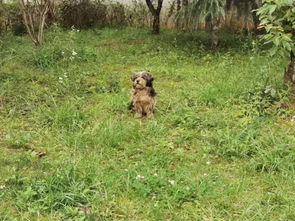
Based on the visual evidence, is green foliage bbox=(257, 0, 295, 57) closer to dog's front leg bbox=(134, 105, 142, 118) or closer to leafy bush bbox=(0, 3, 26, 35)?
dog's front leg bbox=(134, 105, 142, 118)

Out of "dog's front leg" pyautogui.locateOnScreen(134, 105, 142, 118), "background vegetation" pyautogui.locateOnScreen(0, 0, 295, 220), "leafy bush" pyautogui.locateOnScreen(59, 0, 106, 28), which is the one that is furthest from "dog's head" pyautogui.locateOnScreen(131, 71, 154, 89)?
"leafy bush" pyautogui.locateOnScreen(59, 0, 106, 28)

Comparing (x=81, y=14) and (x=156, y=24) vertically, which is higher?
(x=81, y=14)

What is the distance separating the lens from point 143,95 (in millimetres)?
4895

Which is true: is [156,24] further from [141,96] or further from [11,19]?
[141,96]

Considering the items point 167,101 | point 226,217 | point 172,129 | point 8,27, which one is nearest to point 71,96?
point 167,101

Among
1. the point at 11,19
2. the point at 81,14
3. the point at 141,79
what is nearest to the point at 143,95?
the point at 141,79

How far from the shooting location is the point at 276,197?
3359 mm

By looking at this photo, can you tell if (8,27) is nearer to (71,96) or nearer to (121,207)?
(71,96)

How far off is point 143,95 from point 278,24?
1.80 meters

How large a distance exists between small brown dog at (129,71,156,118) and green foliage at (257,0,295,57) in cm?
144

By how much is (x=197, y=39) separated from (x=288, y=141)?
5.27 m

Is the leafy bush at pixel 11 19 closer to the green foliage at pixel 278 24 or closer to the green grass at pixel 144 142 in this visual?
the green grass at pixel 144 142

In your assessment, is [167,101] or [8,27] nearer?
[167,101]

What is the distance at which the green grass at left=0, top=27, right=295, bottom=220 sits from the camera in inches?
128
